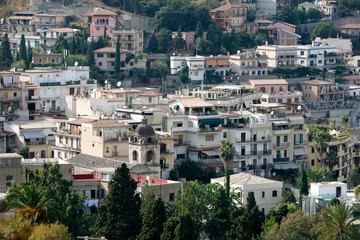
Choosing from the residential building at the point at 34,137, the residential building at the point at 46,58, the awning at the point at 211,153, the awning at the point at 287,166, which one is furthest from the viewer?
the residential building at the point at 46,58

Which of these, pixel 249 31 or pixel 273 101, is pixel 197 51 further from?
pixel 273 101

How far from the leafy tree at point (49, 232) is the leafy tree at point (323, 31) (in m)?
82.8

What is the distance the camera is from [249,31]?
452 feet

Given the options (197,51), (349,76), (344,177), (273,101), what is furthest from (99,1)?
(344,177)

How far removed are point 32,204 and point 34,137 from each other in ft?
83.6

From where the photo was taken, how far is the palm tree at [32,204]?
6319 cm

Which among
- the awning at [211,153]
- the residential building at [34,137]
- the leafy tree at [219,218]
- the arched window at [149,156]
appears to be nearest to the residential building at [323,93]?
the awning at [211,153]

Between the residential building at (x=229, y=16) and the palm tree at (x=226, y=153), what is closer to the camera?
the palm tree at (x=226, y=153)

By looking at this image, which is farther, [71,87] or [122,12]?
[122,12]

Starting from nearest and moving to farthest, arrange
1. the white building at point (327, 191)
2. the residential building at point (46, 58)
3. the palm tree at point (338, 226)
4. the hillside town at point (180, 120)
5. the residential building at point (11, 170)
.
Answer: the palm tree at point (338, 226)
the hillside town at point (180, 120)
the residential building at point (11, 170)
the white building at point (327, 191)
the residential building at point (46, 58)

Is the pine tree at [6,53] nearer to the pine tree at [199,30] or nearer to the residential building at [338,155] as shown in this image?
the pine tree at [199,30]

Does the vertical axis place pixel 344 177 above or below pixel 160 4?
below

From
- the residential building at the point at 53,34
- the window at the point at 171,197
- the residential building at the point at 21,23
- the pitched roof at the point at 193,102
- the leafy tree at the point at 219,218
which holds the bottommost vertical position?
the leafy tree at the point at 219,218

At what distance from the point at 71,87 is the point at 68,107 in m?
3.18
